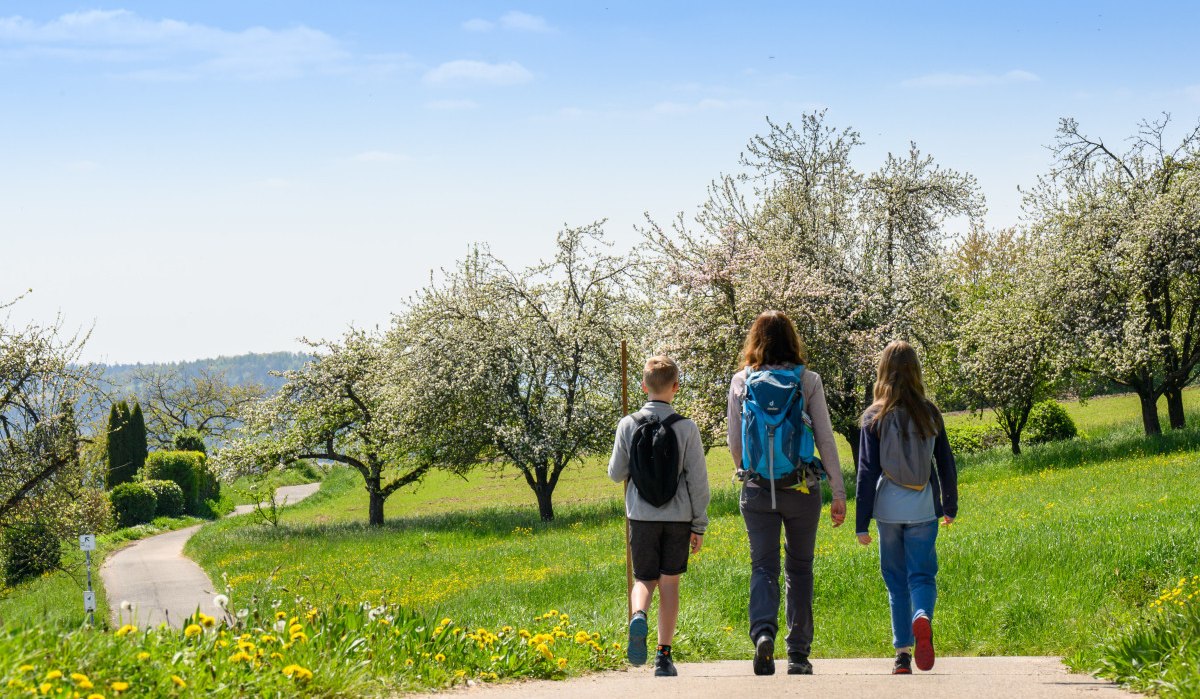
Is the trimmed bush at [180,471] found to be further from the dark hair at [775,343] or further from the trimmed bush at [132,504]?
the dark hair at [775,343]

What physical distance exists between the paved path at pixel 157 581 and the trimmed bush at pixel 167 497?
10.1 metres

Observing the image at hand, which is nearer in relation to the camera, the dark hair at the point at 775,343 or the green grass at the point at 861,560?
the dark hair at the point at 775,343

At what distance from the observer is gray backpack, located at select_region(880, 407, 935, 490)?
6.86 m

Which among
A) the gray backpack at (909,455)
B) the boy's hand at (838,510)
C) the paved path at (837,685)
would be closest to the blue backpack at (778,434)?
the boy's hand at (838,510)

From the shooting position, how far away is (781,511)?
271 inches

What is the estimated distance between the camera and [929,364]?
34.3m

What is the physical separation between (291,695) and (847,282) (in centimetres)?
2699

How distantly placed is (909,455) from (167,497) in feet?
159

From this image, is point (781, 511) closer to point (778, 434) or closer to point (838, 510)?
point (838, 510)

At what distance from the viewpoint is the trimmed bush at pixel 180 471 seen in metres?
52.2

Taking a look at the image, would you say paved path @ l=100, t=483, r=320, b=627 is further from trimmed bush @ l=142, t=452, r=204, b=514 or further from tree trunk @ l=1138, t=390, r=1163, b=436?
tree trunk @ l=1138, t=390, r=1163, b=436

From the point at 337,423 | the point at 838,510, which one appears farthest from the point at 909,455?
the point at 337,423

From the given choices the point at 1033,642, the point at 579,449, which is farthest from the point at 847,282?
the point at 1033,642

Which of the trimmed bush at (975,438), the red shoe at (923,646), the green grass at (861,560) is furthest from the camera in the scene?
the trimmed bush at (975,438)
